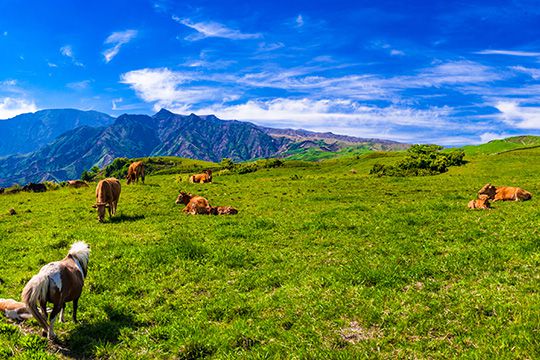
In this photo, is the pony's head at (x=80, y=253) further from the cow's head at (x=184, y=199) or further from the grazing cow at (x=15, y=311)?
the cow's head at (x=184, y=199)

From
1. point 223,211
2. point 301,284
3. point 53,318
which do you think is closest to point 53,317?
point 53,318

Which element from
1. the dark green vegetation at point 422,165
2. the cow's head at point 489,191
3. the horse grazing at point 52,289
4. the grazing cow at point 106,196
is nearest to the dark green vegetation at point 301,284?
the horse grazing at point 52,289

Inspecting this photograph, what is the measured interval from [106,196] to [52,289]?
58.9 feet

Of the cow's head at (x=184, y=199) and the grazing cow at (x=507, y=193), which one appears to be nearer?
the grazing cow at (x=507, y=193)

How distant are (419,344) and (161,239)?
13654mm

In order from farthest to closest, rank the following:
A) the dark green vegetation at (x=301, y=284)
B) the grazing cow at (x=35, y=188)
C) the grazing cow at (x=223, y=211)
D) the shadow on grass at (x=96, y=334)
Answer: the grazing cow at (x=35, y=188) < the grazing cow at (x=223, y=211) < the shadow on grass at (x=96, y=334) < the dark green vegetation at (x=301, y=284)

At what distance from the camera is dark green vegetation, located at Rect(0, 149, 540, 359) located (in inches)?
332

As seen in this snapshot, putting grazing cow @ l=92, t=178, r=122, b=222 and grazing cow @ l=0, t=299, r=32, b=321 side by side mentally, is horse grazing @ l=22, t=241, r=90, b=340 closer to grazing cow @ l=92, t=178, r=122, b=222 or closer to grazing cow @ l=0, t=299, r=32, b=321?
grazing cow @ l=0, t=299, r=32, b=321

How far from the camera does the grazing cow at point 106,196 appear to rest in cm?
2425

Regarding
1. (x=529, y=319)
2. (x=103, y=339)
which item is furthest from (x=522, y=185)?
(x=103, y=339)

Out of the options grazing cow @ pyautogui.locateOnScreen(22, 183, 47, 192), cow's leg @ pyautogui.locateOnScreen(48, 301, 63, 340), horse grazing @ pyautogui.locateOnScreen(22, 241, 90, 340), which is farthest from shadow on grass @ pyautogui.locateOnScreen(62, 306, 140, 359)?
grazing cow @ pyautogui.locateOnScreen(22, 183, 47, 192)

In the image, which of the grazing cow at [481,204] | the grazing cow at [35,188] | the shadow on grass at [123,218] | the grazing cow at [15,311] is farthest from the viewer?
the grazing cow at [35,188]

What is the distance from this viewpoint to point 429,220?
65.5ft

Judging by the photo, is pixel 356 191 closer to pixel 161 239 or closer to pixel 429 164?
pixel 161 239
